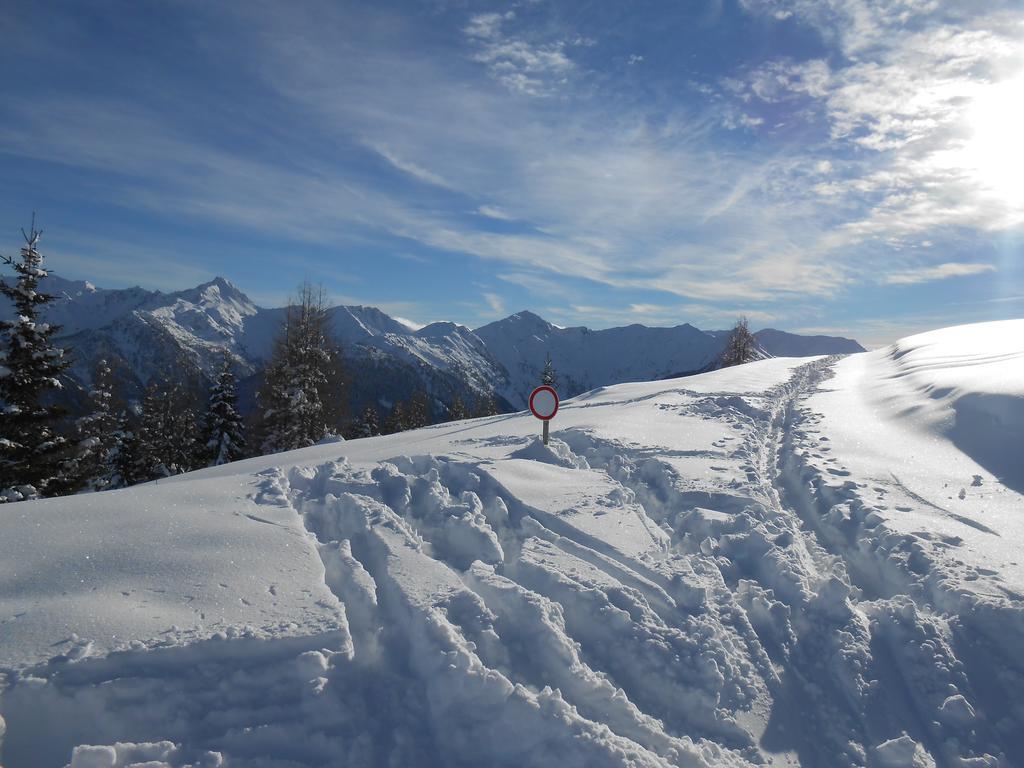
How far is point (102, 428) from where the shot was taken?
25156mm

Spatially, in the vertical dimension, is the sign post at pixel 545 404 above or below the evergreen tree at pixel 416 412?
above

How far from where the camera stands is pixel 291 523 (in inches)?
217

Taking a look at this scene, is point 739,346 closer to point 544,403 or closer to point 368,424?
point 368,424

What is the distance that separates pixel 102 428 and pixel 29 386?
1138 cm

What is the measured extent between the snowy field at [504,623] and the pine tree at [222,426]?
2632 cm

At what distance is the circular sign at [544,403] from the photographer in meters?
9.52

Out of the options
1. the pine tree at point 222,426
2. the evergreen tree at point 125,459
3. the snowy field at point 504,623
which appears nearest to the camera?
the snowy field at point 504,623

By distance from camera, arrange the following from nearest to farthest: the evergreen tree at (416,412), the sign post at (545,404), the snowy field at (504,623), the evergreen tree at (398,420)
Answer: the snowy field at (504,623), the sign post at (545,404), the evergreen tree at (398,420), the evergreen tree at (416,412)

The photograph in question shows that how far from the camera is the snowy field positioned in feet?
10.4

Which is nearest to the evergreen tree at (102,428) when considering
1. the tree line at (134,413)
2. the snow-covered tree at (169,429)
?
the tree line at (134,413)

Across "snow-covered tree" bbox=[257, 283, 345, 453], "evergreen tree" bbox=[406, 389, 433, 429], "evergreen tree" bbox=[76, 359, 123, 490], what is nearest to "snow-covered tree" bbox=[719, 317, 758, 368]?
"evergreen tree" bbox=[406, 389, 433, 429]

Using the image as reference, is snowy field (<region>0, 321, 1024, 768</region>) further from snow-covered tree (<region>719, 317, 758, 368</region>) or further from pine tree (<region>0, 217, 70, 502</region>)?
snow-covered tree (<region>719, 317, 758, 368</region>)

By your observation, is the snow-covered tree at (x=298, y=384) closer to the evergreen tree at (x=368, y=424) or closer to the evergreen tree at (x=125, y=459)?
the evergreen tree at (x=125, y=459)

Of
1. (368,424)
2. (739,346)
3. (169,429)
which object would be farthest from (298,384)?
(739,346)
